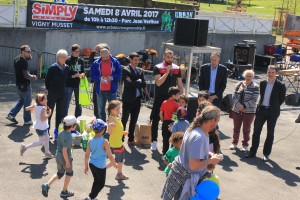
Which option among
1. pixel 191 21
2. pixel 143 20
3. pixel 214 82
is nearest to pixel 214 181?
pixel 214 82

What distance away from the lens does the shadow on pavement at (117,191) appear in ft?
27.0

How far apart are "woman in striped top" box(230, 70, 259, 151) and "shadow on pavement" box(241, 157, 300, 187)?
651 millimetres

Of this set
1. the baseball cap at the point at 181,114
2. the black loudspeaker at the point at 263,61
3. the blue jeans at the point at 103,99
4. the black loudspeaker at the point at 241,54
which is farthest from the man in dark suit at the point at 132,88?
the black loudspeaker at the point at 263,61

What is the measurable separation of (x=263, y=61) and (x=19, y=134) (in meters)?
16.8

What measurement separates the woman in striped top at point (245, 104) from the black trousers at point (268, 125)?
12.1 inches

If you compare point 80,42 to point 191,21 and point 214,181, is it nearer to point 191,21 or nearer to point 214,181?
point 191,21

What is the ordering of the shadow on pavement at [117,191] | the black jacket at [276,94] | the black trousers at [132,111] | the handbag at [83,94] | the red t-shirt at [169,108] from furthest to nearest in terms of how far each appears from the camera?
1. the handbag at [83,94]
2. the black trousers at [132,111]
3. the black jacket at [276,94]
4. the red t-shirt at [169,108]
5. the shadow on pavement at [117,191]

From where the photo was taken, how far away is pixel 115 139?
873 cm

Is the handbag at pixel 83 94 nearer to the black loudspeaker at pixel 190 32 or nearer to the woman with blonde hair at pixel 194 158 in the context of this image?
the black loudspeaker at pixel 190 32

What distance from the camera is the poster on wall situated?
18.8 meters

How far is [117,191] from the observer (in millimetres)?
8461

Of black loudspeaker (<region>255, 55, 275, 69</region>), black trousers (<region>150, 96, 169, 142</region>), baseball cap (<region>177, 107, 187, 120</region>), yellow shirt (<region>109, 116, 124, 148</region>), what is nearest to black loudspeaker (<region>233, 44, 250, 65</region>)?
black loudspeaker (<region>255, 55, 275, 69</region>)

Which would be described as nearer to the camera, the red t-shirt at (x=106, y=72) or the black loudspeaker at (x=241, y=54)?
the red t-shirt at (x=106, y=72)

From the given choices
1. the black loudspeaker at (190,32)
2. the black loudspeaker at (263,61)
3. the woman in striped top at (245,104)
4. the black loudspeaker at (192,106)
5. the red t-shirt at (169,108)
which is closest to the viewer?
the red t-shirt at (169,108)
